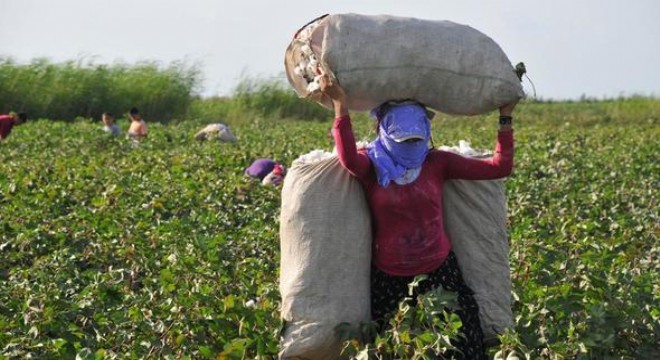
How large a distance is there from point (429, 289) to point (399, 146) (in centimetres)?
49

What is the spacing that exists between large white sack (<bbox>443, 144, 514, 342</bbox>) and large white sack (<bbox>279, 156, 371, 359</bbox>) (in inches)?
14.0

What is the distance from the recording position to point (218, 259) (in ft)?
17.4

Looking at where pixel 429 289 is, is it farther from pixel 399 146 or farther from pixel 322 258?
pixel 399 146

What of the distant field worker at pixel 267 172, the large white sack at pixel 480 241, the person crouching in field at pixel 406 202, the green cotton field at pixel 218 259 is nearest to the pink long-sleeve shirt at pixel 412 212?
the person crouching in field at pixel 406 202

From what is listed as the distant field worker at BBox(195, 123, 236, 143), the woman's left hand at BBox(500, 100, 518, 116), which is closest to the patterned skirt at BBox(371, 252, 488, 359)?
the woman's left hand at BBox(500, 100, 518, 116)

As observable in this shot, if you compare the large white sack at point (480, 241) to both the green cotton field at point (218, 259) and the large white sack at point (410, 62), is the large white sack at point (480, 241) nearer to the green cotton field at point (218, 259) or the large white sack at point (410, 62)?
the green cotton field at point (218, 259)

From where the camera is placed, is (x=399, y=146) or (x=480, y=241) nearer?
(x=399, y=146)

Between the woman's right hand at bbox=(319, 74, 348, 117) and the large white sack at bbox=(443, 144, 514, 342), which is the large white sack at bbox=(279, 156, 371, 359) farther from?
the large white sack at bbox=(443, 144, 514, 342)

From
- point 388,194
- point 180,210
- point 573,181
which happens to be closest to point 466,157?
point 388,194

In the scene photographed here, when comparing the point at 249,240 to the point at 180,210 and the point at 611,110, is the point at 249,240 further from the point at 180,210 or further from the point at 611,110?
the point at 611,110

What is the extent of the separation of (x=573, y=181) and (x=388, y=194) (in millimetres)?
6533

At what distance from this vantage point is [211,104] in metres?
30.9

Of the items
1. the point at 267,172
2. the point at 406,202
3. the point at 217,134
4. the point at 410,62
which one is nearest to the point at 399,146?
the point at 406,202

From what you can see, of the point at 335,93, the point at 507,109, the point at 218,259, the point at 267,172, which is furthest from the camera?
the point at 267,172
